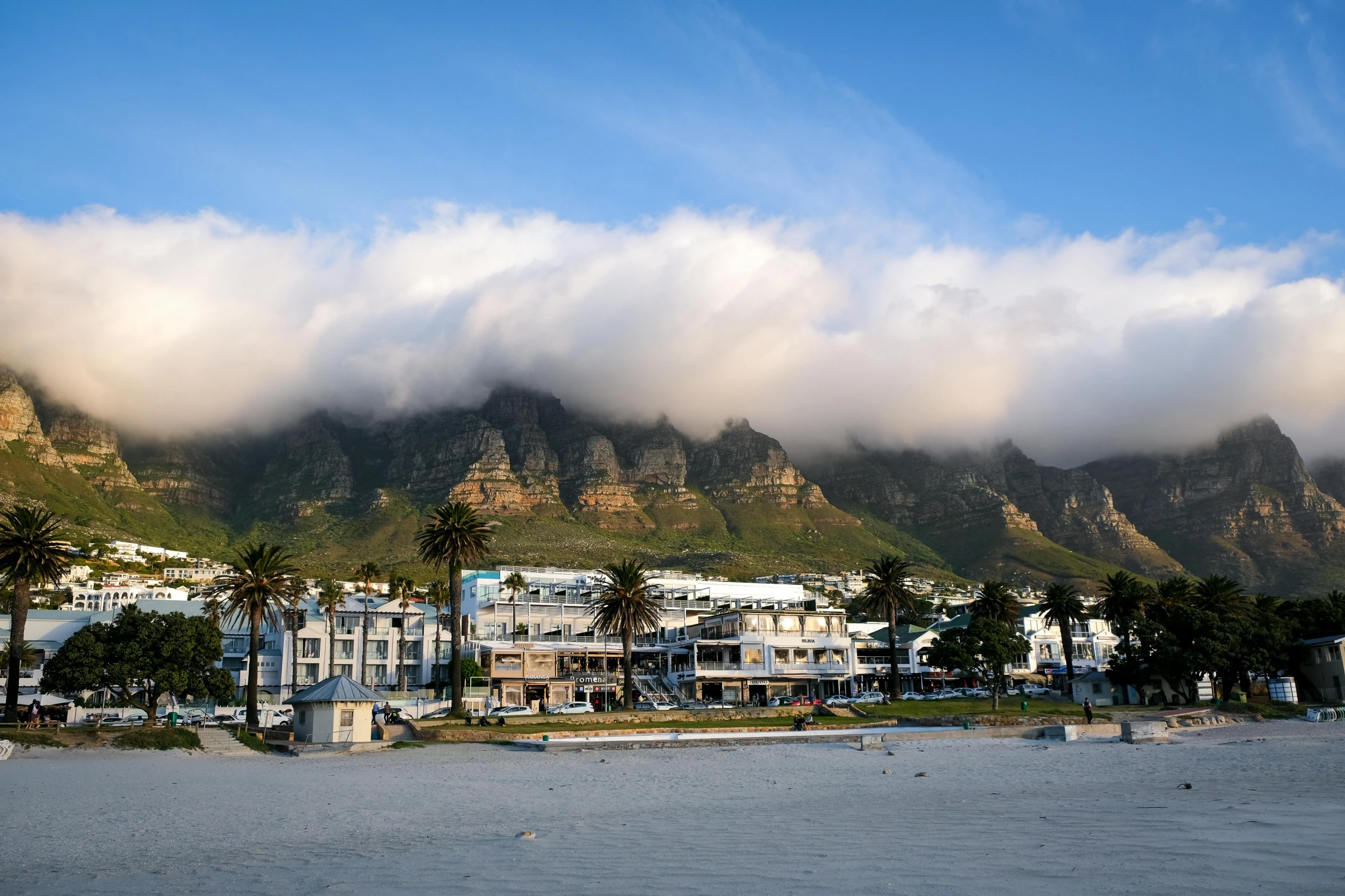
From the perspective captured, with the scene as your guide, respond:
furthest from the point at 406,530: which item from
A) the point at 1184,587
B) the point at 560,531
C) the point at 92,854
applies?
the point at 92,854

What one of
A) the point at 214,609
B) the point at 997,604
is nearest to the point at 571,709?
the point at 214,609

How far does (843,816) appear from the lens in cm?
1744

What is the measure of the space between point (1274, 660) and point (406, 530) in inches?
5620

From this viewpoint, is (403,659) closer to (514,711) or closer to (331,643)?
(331,643)

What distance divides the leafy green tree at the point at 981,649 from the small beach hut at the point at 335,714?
43.6 m

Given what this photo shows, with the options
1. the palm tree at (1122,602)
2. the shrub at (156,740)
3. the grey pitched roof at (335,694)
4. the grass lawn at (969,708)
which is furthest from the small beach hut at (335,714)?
the palm tree at (1122,602)

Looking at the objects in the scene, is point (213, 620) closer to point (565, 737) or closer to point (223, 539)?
point (565, 737)

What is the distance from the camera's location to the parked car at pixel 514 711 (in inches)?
2606

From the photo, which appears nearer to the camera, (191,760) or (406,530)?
(191,760)

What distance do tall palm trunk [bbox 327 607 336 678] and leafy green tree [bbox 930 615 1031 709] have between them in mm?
54834

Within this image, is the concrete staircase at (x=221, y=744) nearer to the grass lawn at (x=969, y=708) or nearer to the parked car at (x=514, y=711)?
the parked car at (x=514, y=711)

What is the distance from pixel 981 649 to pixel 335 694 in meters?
47.5

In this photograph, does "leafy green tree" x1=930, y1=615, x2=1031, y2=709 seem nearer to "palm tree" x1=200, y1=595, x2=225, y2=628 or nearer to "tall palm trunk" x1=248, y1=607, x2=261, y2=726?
"tall palm trunk" x1=248, y1=607, x2=261, y2=726

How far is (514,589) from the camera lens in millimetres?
101625
